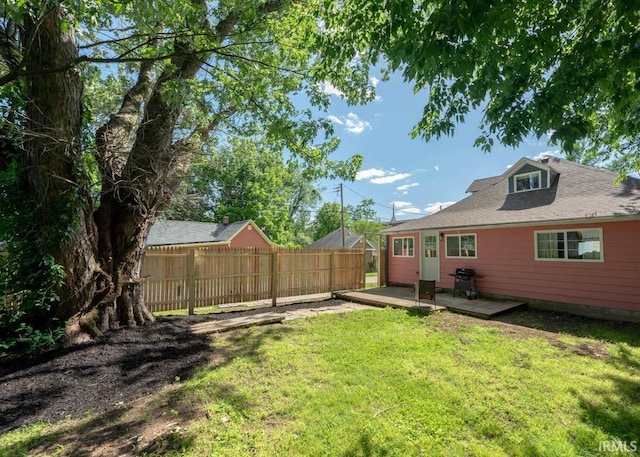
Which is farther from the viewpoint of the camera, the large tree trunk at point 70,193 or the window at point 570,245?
the window at point 570,245

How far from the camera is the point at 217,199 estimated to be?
23891mm

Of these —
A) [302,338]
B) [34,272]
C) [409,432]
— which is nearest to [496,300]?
[302,338]

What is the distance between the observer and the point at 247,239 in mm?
20000

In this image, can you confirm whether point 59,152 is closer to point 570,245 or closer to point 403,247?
point 570,245

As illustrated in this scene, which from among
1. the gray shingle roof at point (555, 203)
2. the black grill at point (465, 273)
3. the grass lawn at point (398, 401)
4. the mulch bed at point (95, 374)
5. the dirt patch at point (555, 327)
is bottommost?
the dirt patch at point (555, 327)

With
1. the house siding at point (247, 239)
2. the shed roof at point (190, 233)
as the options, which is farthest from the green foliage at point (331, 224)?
the shed roof at point (190, 233)

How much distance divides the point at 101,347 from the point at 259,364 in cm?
229

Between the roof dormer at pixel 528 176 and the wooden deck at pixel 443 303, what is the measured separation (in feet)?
15.4

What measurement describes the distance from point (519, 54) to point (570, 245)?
7403mm

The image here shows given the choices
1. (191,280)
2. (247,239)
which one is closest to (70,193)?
(191,280)

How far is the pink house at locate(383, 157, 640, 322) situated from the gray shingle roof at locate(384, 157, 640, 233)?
0.08ft

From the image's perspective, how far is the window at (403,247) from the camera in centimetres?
1287

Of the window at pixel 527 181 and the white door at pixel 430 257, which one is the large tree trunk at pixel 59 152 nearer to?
the white door at pixel 430 257

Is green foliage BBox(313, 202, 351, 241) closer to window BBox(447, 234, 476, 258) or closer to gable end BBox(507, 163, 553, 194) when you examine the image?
window BBox(447, 234, 476, 258)
